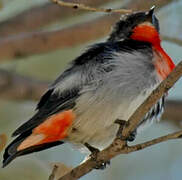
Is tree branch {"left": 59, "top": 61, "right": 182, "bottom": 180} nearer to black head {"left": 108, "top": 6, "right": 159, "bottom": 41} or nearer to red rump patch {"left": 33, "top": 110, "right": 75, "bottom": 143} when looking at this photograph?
red rump patch {"left": 33, "top": 110, "right": 75, "bottom": 143}

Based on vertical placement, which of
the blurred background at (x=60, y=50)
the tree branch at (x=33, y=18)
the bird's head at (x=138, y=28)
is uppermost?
the bird's head at (x=138, y=28)

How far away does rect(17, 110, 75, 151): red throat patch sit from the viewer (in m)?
3.66

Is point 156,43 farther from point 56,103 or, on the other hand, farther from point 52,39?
point 52,39

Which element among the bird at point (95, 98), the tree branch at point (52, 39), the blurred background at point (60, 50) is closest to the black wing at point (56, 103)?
the bird at point (95, 98)

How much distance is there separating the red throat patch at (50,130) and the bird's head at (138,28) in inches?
33.9

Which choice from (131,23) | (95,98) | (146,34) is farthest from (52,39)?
(95,98)

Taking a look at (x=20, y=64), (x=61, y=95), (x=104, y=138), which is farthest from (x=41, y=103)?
(x=20, y=64)

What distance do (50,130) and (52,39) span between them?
2.05 meters

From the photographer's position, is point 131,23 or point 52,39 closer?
point 131,23

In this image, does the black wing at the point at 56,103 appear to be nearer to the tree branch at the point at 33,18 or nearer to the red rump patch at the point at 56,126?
the red rump patch at the point at 56,126

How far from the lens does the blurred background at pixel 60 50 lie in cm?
535

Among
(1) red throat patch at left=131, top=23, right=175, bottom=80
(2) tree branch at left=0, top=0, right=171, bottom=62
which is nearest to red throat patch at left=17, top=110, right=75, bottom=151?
(1) red throat patch at left=131, top=23, right=175, bottom=80

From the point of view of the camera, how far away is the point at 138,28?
436cm

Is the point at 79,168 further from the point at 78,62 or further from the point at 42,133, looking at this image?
the point at 78,62
